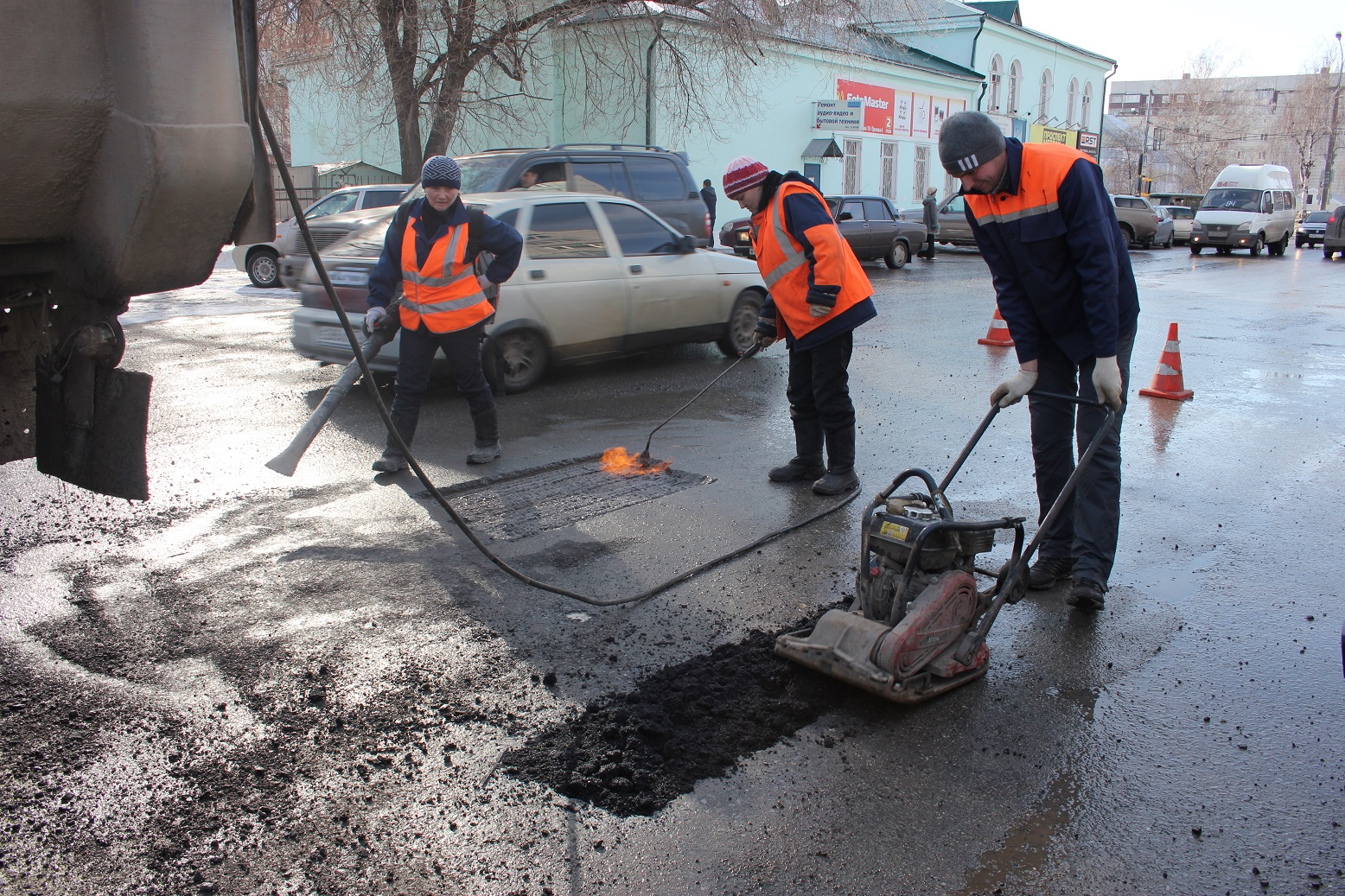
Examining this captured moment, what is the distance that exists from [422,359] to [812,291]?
7.92ft

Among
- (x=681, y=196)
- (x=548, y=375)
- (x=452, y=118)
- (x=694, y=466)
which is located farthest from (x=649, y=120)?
(x=694, y=466)

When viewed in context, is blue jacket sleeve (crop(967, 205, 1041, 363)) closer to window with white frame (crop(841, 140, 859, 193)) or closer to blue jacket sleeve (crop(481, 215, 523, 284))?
blue jacket sleeve (crop(481, 215, 523, 284))

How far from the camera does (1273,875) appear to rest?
2666 millimetres

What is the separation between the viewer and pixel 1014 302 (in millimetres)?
4324

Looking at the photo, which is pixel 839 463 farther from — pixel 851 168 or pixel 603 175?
pixel 851 168

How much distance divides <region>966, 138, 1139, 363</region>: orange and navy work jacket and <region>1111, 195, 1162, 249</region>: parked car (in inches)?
1240

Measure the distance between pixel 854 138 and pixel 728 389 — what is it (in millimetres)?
27039

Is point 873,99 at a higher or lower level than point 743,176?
higher

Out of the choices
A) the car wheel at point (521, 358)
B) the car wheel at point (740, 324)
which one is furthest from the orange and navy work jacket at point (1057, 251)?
the car wheel at point (740, 324)

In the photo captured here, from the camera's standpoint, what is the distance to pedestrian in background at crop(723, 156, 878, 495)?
5.59 metres

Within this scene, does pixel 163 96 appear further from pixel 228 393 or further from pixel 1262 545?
pixel 228 393

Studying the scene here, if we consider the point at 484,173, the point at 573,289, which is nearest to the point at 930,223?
the point at 484,173

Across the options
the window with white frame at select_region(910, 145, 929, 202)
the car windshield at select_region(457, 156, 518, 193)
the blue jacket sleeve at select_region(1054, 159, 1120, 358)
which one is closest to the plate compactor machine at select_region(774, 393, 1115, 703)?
the blue jacket sleeve at select_region(1054, 159, 1120, 358)

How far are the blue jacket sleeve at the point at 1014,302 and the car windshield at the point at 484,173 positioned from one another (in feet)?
26.4
